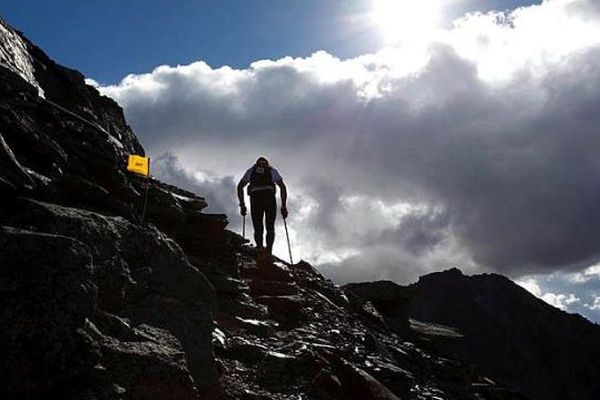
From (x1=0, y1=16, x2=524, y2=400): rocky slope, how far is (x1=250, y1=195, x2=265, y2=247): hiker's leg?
236 centimetres

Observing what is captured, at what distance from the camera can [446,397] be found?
18.4 meters

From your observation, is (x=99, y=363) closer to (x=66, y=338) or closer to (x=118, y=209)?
(x=66, y=338)

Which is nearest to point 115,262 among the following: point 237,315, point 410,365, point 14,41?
point 237,315

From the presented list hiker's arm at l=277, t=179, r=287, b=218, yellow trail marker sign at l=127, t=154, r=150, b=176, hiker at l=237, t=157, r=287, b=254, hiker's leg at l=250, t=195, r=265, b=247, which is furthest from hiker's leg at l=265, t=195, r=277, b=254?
yellow trail marker sign at l=127, t=154, r=150, b=176

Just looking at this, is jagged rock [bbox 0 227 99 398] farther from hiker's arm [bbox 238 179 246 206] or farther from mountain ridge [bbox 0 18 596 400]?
hiker's arm [bbox 238 179 246 206]

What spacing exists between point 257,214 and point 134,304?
15036 millimetres

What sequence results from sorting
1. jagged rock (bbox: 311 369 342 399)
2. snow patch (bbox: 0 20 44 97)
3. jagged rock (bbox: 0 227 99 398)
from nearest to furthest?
jagged rock (bbox: 0 227 99 398) → jagged rock (bbox: 311 369 342 399) → snow patch (bbox: 0 20 44 97)

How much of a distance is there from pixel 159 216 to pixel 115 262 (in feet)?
27.9

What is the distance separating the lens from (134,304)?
12164 mm

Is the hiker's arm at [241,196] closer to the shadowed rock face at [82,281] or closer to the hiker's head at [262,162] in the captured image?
the hiker's head at [262,162]

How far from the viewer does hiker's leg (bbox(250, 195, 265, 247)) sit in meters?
26.9

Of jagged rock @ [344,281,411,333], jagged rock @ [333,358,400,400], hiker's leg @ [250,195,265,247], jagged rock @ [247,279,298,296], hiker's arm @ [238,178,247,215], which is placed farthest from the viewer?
jagged rock @ [344,281,411,333]

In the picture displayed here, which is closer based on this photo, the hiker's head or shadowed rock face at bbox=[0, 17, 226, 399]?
shadowed rock face at bbox=[0, 17, 226, 399]

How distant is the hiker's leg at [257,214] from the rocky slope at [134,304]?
92.9 inches
